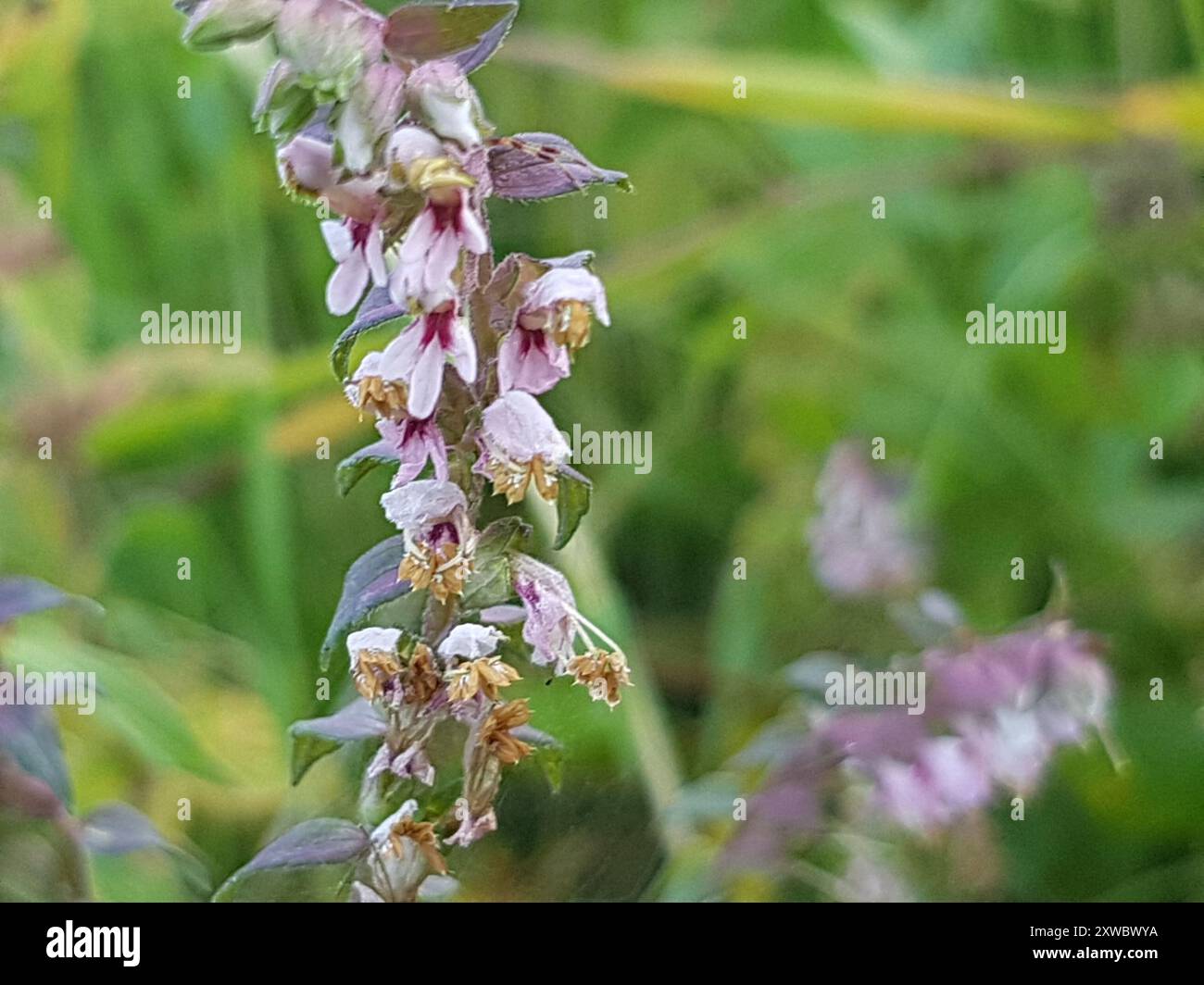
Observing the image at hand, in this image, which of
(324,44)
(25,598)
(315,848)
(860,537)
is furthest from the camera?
(860,537)

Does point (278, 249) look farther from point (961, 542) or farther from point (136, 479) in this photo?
point (961, 542)

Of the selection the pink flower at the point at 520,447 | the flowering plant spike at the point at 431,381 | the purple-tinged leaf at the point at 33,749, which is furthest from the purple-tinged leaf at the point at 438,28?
the purple-tinged leaf at the point at 33,749

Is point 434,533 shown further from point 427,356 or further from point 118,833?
point 118,833

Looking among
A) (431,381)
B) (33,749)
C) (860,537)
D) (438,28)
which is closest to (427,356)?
(431,381)

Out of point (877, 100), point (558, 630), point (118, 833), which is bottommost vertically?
point (118, 833)

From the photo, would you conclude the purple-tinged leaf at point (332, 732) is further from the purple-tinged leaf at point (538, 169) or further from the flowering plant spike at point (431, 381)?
the purple-tinged leaf at point (538, 169)

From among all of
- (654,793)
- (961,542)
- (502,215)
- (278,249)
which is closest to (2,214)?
(278,249)
